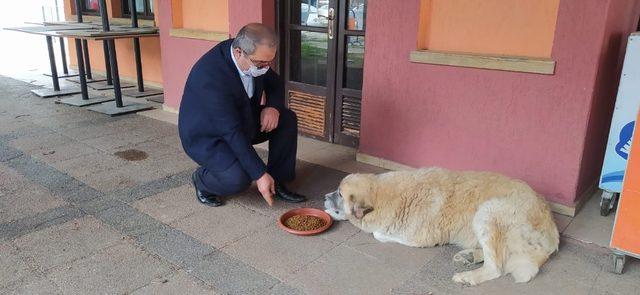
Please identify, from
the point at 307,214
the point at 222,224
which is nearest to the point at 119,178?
the point at 222,224

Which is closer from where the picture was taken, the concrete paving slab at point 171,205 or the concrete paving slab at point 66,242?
the concrete paving slab at point 66,242

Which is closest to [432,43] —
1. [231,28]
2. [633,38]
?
[633,38]

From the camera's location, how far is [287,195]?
3.91 meters

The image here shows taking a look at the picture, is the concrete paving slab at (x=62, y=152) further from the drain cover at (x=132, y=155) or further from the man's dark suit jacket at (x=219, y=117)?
the man's dark suit jacket at (x=219, y=117)

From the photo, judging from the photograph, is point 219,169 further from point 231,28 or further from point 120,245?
point 231,28

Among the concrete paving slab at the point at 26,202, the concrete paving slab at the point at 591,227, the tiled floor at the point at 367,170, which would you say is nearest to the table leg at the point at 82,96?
the tiled floor at the point at 367,170

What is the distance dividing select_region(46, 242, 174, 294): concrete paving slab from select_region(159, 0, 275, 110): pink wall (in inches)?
126

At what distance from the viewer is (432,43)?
166 inches

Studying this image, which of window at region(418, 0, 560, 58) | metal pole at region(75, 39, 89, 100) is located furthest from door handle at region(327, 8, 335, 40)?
metal pole at region(75, 39, 89, 100)

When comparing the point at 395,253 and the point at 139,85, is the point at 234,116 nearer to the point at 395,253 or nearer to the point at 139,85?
the point at 395,253

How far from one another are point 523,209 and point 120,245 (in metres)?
2.56

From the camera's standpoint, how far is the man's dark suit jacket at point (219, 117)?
11.0 ft

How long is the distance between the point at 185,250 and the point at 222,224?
43 centimetres

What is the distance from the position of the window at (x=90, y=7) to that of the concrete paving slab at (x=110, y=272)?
8.04m
